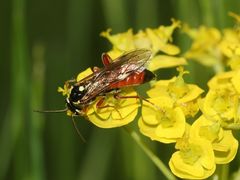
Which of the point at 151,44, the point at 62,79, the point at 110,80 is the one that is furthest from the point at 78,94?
the point at 62,79

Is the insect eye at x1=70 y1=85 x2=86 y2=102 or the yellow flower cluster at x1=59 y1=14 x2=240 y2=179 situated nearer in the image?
the yellow flower cluster at x1=59 y1=14 x2=240 y2=179

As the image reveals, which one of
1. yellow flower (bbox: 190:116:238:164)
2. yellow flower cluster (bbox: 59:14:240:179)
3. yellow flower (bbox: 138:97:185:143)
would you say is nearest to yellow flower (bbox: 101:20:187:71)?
yellow flower cluster (bbox: 59:14:240:179)

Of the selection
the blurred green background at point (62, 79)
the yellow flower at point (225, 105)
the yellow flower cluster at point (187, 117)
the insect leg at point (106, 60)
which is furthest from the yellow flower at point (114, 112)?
the blurred green background at point (62, 79)

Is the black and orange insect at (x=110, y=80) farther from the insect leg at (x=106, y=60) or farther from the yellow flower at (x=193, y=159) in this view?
the yellow flower at (x=193, y=159)

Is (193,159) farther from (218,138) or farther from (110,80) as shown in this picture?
(110,80)

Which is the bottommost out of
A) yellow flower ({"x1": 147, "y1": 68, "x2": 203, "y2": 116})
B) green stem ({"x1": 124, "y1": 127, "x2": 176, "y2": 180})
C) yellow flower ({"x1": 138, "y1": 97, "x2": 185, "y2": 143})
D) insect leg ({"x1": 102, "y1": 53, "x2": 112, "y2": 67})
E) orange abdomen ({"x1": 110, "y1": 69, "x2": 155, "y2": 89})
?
green stem ({"x1": 124, "y1": 127, "x2": 176, "y2": 180})

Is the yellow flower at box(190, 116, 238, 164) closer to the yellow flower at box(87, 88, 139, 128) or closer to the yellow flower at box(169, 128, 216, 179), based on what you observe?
the yellow flower at box(169, 128, 216, 179)
